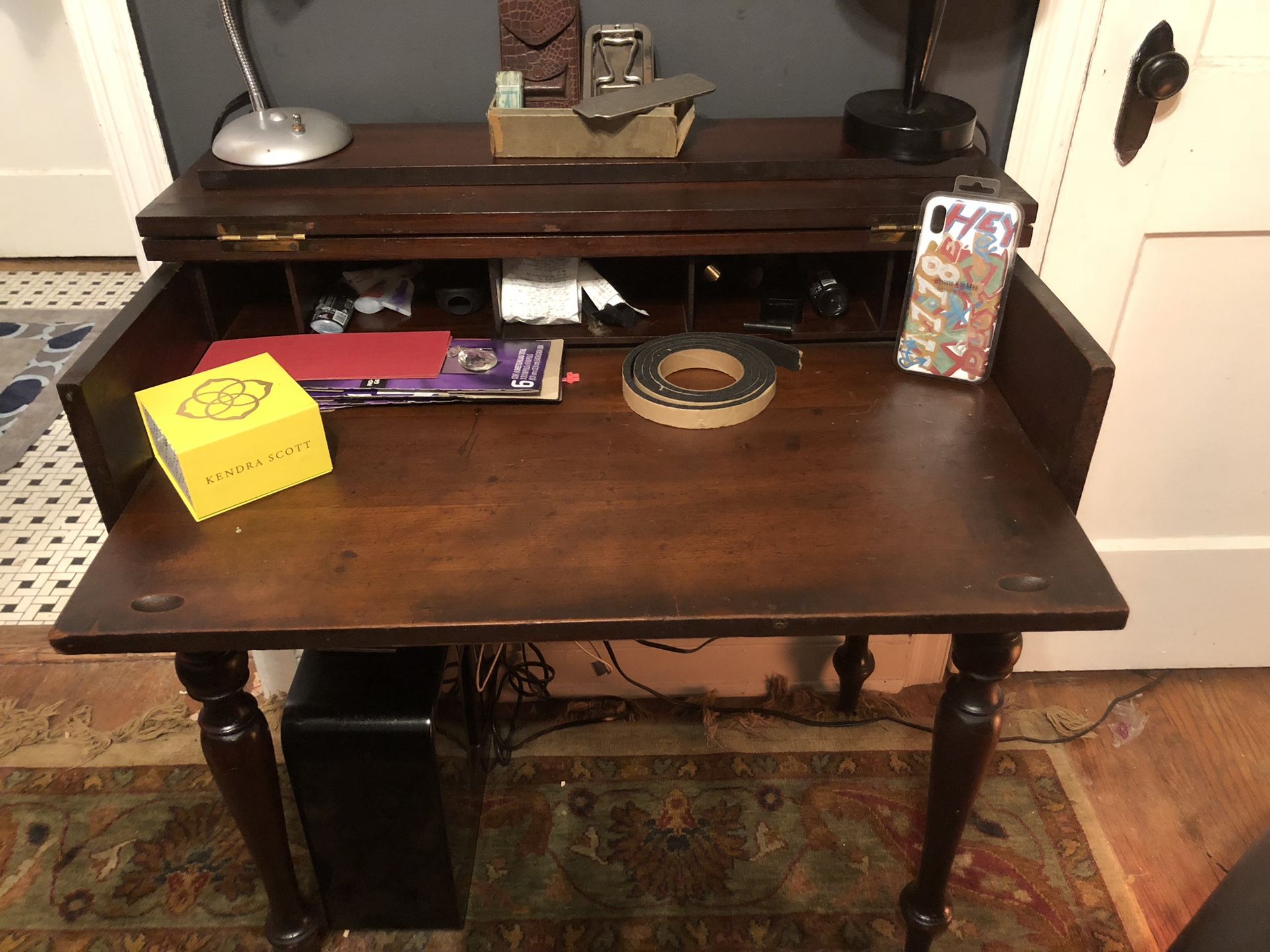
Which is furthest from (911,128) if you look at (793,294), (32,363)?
(32,363)

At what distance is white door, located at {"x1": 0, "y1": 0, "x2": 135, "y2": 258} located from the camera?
117 inches

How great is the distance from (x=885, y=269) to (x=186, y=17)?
978 millimetres

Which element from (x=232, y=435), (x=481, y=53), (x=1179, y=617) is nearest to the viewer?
(x=232, y=435)

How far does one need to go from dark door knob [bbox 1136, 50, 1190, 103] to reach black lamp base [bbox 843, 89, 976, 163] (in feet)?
0.79

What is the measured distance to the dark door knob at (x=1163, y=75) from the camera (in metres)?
1.28

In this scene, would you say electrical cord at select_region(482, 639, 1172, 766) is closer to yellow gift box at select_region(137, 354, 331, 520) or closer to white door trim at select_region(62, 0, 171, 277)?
yellow gift box at select_region(137, 354, 331, 520)

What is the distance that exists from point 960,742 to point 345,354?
2.82 ft

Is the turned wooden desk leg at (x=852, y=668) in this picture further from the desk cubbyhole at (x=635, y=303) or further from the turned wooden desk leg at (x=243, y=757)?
the turned wooden desk leg at (x=243, y=757)

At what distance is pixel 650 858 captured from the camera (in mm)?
1531

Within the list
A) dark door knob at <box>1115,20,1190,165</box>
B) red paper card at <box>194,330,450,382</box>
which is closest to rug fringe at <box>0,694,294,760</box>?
red paper card at <box>194,330,450,382</box>

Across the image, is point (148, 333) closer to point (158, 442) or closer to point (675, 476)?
point (158, 442)

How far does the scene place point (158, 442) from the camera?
41.7 inches

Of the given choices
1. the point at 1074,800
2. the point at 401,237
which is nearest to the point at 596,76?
the point at 401,237

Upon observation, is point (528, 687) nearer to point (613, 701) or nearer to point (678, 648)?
point (613, 701)
